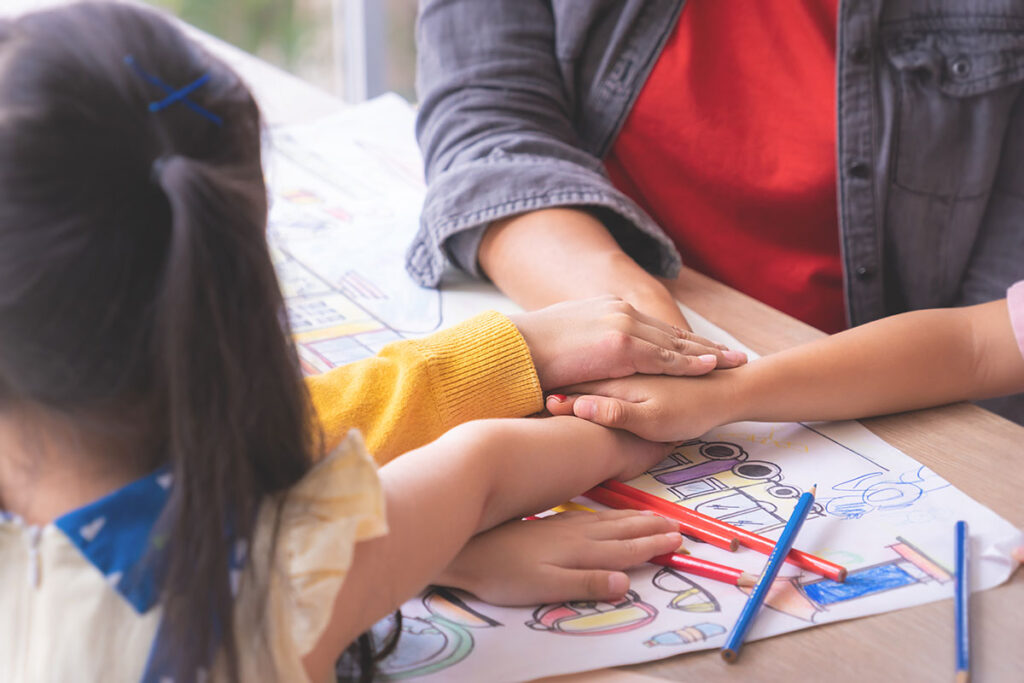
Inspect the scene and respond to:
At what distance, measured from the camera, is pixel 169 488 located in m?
0.36

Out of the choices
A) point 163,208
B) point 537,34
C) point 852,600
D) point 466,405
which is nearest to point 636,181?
point 537,34

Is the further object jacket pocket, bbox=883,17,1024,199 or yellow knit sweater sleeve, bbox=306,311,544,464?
jacket pocket, bbox=883,17,1024,199

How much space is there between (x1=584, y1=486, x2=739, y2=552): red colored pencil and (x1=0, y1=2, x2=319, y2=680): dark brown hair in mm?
243

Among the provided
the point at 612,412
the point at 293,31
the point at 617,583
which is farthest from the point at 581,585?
the point at 293,31

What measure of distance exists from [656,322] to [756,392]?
0.29 feet

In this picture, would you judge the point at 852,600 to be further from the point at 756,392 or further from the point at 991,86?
the point at 991,86

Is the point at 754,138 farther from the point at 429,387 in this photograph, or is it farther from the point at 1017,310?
the point at 429,387

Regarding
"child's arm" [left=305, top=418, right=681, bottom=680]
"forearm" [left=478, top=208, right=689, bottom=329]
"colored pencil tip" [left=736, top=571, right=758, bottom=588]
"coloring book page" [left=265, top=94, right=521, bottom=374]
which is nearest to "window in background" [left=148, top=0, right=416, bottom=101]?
"coloring book page" [left=265, top=94, right=521, bottom=374]

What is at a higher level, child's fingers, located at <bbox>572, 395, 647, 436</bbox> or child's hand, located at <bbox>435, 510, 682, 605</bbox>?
child's fingers, located at <bbox>572, 395, 647, 436</bbox>

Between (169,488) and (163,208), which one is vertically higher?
(163,208)

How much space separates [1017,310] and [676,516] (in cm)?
31

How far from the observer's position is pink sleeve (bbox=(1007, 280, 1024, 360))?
641 mm

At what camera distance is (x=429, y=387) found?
22.8 inches

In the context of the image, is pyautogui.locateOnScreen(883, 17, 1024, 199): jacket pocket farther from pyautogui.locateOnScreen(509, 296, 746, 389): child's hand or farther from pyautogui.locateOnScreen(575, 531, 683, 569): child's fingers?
pyautogui.locateOnScreen(575, 531, 683, 569): child's fingers
